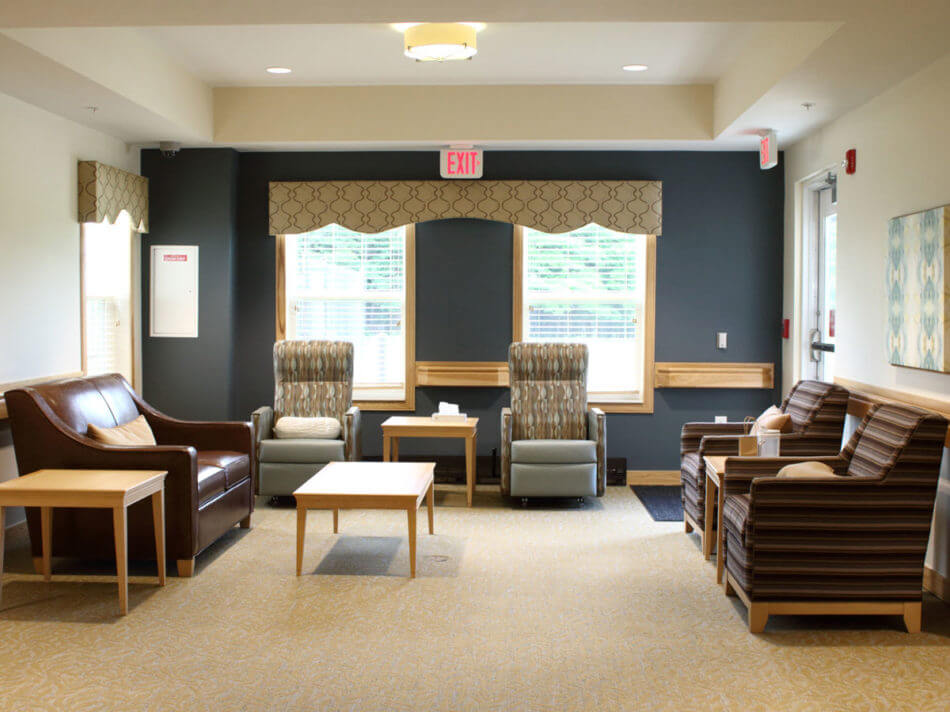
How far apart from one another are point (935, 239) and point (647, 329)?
285 cm

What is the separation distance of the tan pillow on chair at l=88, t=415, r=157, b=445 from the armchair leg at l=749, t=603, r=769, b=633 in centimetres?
316

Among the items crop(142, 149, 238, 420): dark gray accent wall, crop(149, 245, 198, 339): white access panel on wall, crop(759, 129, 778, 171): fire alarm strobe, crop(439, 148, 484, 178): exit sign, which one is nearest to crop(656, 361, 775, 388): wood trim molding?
crop(759, 129, 778, 171): fire alarm strobe

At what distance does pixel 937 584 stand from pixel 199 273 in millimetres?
5226

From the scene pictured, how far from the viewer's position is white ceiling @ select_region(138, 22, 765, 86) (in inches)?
197

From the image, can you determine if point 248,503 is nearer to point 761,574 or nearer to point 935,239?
point 761,574

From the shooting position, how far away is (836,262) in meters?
5.64

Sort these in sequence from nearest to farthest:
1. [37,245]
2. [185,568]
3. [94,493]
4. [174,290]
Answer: [94,493] → [185,568] → [37,245] → [174,290]

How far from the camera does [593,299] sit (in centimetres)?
698

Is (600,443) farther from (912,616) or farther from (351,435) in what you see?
(912,616)

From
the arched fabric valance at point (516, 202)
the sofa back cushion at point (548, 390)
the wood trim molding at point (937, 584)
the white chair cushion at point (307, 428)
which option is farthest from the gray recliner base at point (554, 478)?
the wood trim molding at point (937, 584)

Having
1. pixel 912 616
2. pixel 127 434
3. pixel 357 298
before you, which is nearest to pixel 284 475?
pixel 127 434

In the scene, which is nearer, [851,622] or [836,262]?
[851,622]

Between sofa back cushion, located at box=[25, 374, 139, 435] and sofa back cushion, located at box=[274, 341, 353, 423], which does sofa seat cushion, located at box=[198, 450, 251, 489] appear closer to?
sofa back cushion, located at box=[25, 374, 139, 435]

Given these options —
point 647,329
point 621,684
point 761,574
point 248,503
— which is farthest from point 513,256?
point 621,684
